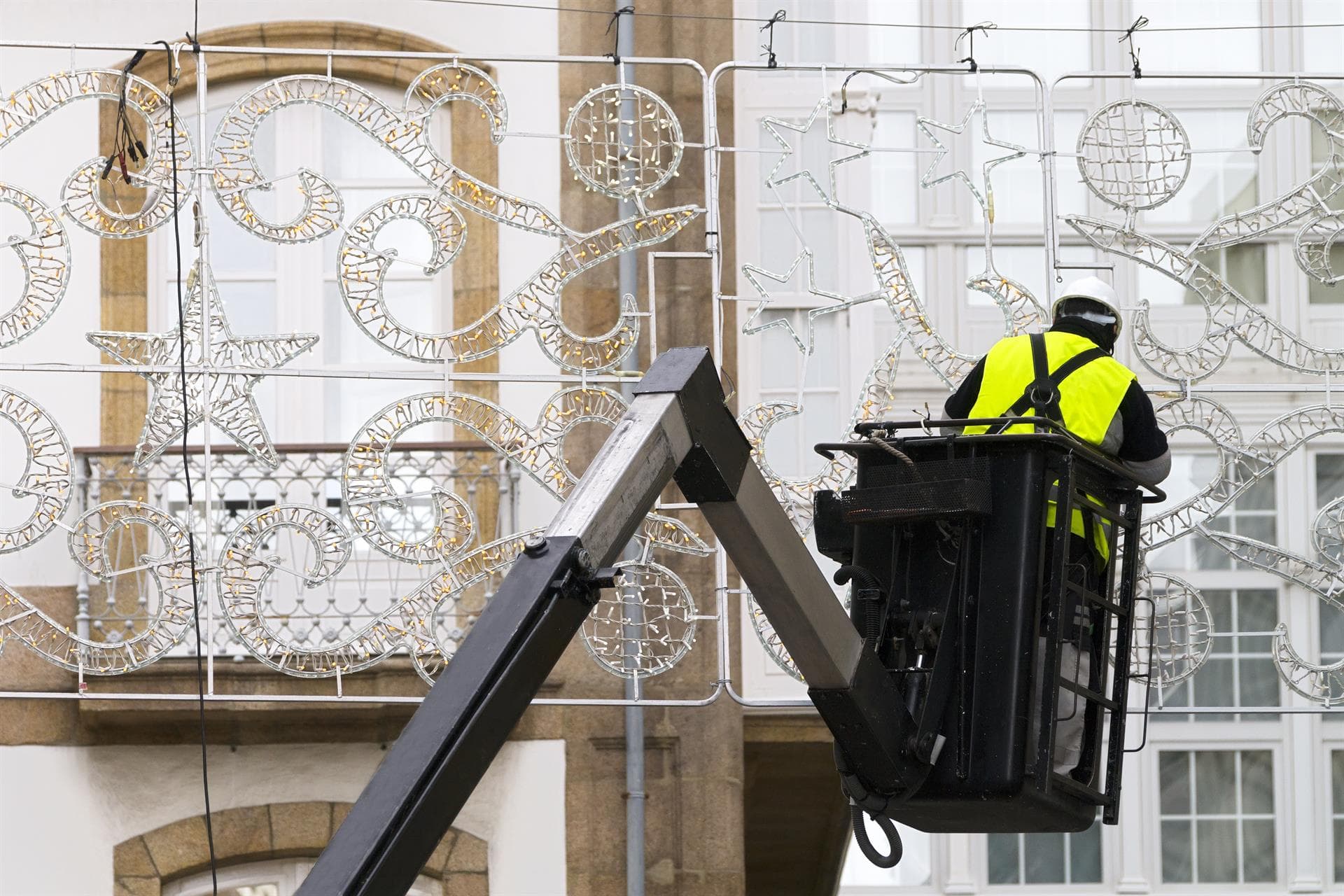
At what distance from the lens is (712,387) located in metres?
5.01

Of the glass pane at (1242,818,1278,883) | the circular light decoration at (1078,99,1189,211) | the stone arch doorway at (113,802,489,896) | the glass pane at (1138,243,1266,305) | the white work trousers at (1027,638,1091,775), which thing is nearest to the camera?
the white work trousers at (1027,638,1091,775)

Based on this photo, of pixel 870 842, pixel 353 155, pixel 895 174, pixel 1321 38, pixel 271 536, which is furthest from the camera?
pixel 1321 38

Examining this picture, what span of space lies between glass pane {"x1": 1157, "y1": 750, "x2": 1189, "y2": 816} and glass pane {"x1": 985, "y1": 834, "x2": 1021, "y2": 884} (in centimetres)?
96

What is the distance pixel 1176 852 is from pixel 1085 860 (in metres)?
0.56

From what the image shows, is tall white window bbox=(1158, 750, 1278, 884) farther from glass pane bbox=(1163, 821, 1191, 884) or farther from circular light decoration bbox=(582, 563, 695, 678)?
circular light decoration bbox=(582, 563, 695, 678)

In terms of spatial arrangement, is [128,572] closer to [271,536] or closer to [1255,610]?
[271,536]

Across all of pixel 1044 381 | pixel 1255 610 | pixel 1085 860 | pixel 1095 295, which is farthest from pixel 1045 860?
pixel 1044 381

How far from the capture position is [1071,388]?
6223mm

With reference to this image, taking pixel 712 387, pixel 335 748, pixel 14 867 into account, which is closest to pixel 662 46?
pixel 335 748

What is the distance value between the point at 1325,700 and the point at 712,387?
18.5ft

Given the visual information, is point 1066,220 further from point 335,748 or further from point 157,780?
point 157,780

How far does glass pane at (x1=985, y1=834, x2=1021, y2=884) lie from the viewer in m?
14.9

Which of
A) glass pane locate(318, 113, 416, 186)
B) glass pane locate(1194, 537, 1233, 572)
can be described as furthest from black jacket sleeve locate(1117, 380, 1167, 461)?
glass pane locate(1194, 537, 1233, 572)

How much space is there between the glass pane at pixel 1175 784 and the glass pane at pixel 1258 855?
0.46 m
